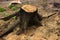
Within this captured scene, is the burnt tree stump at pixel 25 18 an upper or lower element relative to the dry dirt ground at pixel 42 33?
upper

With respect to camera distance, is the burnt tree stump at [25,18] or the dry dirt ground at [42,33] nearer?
the dry dirt ground at [42,33]

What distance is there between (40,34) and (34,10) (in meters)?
0.65

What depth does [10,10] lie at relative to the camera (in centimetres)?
688

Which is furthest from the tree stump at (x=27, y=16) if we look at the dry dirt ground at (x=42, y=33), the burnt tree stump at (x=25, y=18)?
the dry dirt ground at (x=42, y=33)

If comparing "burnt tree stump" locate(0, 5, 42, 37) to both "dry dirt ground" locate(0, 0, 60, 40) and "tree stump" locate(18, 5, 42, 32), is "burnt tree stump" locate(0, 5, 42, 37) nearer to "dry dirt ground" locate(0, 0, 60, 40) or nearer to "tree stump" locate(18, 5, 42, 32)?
"tree stump" locate(18, 5, 42, 32)

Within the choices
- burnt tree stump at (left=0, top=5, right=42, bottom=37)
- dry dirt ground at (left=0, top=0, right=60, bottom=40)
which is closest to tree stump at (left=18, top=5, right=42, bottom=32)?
burnt tree stump at (left=0, top=5, right=42, bottom=37)

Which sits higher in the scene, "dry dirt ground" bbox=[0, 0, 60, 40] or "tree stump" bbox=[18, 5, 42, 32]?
"tree stump" bbox=[18, 5, 42, 32]

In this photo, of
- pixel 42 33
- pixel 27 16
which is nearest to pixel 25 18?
pixel 27 16

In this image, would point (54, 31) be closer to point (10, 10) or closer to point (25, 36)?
point (25, 36)

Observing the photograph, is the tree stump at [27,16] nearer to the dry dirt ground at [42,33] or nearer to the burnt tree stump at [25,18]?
the burnt tree stump at [25,18]

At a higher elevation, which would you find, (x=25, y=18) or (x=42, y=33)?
(x=25, y=18)

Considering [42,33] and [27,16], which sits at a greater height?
[27,16]

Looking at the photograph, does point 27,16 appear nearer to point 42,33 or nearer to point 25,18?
point 25,18

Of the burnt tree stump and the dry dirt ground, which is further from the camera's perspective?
the burnt tree stump
